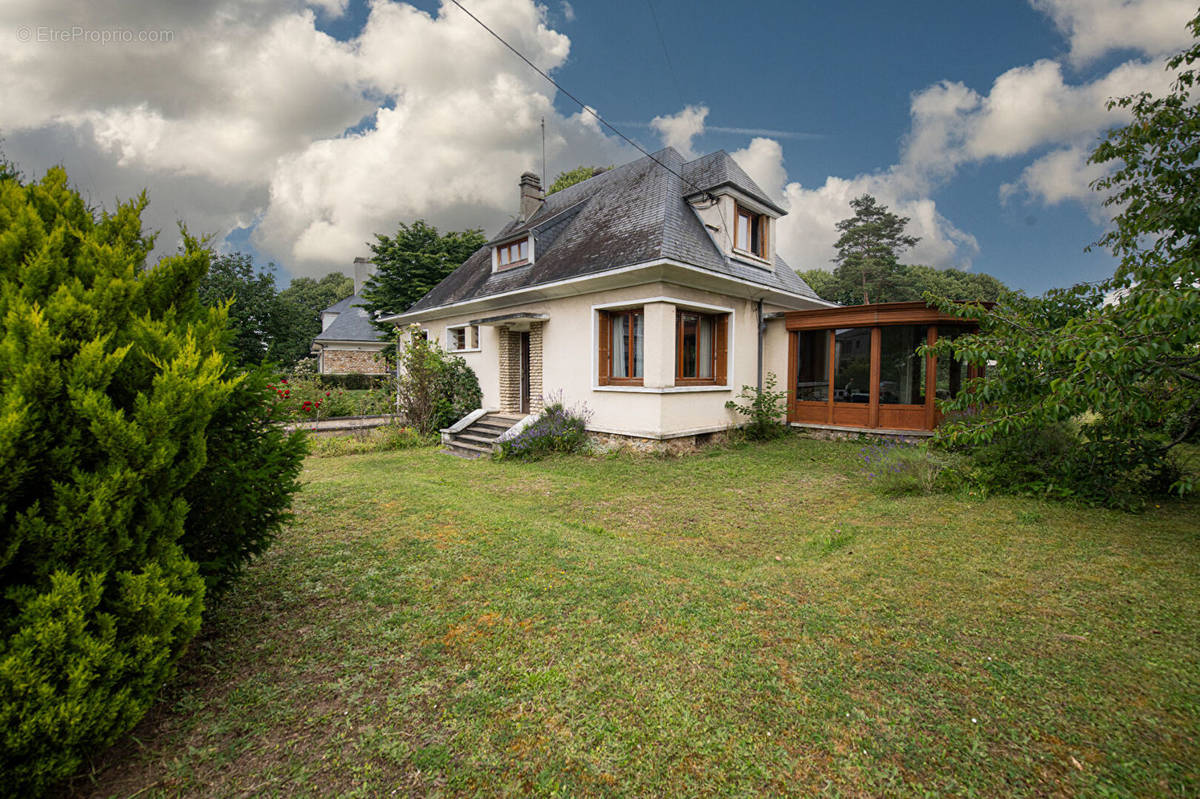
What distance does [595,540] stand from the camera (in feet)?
15.3

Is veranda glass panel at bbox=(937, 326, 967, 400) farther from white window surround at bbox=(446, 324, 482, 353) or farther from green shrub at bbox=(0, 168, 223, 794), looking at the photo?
green shrub at bbox=(0, 168, 223, 794)

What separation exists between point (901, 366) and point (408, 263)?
21171 mm

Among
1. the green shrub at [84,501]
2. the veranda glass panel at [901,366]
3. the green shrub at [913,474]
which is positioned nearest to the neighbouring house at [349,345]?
the veranda glass panel at [901,366]

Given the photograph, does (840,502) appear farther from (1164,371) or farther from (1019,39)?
(1019,39)

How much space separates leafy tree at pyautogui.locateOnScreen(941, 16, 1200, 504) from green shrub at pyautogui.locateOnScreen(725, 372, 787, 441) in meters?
4.65

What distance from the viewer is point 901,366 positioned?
415 inches

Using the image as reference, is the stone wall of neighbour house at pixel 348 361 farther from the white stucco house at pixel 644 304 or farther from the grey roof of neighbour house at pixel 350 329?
the white stucco house at pixel 644 304

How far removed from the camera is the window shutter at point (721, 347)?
34.5 feet

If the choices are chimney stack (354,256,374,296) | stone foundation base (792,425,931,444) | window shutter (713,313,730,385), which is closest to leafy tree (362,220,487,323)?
chimney stack (354,256,374,296)

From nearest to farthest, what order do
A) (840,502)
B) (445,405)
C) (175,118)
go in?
1. (175,118)
2. (840,502)
3. (445,405)

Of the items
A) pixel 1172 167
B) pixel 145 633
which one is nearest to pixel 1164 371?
pixel 1172 167

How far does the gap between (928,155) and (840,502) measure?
12.3 m

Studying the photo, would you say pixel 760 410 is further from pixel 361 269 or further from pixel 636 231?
pixel 361 269

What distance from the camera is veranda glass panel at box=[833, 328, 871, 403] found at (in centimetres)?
1059
